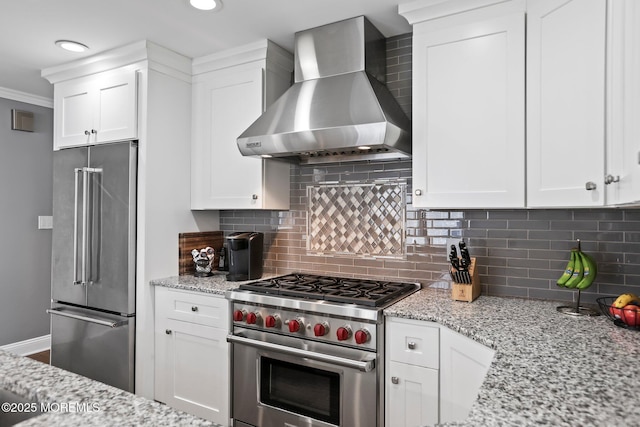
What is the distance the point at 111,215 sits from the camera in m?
2.87

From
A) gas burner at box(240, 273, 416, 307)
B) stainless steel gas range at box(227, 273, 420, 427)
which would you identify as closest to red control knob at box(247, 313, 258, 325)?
stainless steel gas range at box(227, 273, 420, 427)

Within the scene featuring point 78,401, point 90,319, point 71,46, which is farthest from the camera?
point 90,319

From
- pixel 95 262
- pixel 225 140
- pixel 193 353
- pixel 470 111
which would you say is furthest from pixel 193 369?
pixel 470 111

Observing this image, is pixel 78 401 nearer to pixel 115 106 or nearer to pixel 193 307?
pixel 193 307

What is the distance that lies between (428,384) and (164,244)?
198 centimetres

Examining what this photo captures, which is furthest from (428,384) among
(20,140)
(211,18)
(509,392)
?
(20,140)

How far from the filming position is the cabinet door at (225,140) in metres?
2.83

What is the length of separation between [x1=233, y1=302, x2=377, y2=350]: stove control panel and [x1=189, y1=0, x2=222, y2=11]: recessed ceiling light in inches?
66.2

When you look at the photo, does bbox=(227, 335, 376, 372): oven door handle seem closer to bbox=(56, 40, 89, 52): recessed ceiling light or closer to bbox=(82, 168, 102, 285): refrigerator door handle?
bbox=(82, 168, 102, 285): refrigerator door handle

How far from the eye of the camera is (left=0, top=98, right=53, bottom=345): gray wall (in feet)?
12.6

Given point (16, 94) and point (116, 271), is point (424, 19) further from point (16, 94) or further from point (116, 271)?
point (16, 94)

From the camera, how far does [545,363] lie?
128cm

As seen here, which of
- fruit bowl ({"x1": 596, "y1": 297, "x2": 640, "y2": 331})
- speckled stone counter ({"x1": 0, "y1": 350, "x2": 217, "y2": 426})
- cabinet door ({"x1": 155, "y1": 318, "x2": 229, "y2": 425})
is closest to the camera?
speckled stone counter ({"x1": 0, "y1": 350, "x2": 217, "y2": 426})

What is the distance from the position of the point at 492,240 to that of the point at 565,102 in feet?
2.85
